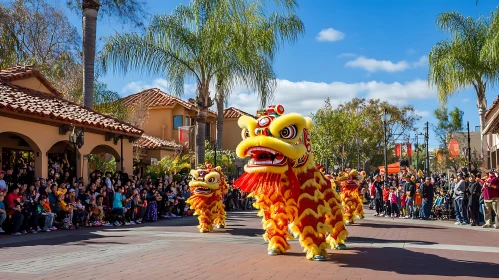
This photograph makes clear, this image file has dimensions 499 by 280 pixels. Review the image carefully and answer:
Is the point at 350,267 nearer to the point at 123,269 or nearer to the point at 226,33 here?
the point at 123,269

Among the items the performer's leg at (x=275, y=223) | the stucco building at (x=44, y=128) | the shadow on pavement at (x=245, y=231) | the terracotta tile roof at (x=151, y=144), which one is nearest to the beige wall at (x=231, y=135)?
the terracotta tile roof at (x=151, y=144)

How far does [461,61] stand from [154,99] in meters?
26.1

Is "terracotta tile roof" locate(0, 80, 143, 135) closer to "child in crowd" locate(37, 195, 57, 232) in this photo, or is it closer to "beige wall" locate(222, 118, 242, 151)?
"child in crowd" locate(37, 195, 57, 232)

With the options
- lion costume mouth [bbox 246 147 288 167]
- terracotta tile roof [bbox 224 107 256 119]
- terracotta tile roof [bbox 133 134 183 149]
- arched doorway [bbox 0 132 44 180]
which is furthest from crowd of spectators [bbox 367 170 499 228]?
terracotta tile roof [bbox 224 107 256 119]

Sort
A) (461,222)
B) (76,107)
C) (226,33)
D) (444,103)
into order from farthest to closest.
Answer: (444,103) < (76,107) < (226,33) < (461,222)

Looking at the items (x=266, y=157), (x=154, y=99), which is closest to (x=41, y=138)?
(x=266, y=157)

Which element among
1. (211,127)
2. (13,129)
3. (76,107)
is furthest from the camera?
(211,127)

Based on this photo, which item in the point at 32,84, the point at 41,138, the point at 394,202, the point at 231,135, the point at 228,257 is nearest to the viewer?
the point at 228,257

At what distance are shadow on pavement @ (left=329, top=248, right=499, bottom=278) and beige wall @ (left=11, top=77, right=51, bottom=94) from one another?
15.6m

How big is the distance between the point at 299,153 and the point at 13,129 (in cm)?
1080

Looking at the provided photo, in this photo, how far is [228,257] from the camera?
9359 mm

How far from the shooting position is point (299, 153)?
28.9 ft

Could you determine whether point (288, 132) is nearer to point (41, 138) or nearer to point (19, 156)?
point (41, 138)

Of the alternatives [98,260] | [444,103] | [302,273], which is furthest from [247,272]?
[444,103]
